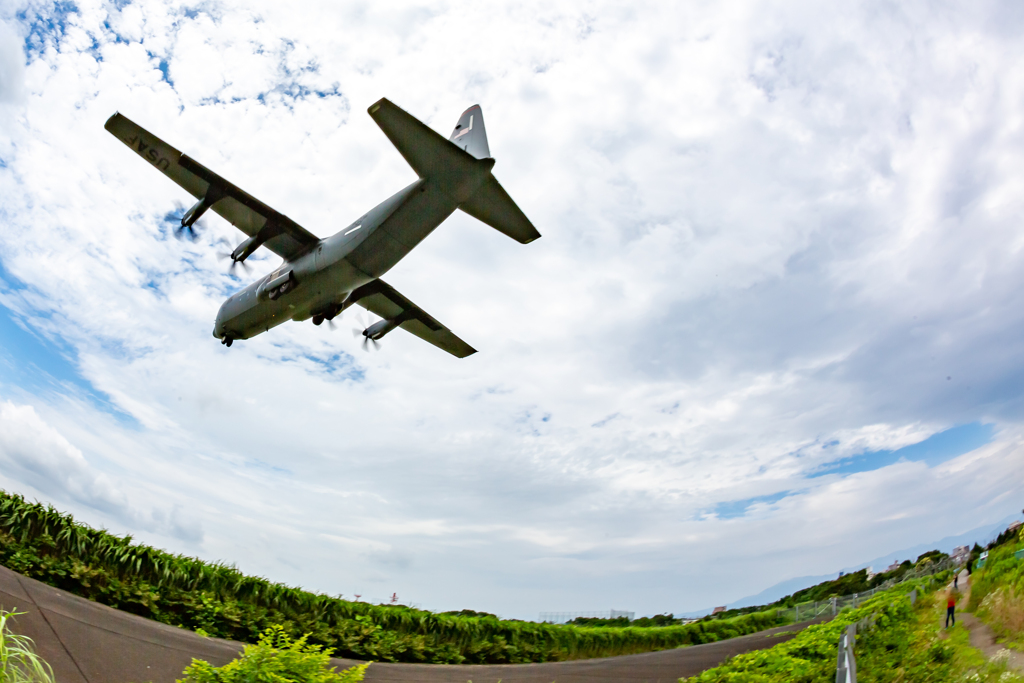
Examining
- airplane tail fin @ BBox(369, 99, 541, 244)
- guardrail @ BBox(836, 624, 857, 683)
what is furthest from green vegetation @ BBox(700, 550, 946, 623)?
guardrail @ BBox(836, 624, 857, 683)

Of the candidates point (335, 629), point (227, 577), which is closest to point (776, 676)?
point (335, 629)

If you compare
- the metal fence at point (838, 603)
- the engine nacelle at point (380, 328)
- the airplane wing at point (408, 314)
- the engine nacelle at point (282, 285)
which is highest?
the airplane wing at point (408, 314)

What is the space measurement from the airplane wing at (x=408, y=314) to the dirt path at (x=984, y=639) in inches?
637

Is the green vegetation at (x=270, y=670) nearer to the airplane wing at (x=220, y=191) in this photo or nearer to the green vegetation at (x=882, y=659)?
the green vegetation at (x=882, y=659)

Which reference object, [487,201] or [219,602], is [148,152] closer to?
[487,201]

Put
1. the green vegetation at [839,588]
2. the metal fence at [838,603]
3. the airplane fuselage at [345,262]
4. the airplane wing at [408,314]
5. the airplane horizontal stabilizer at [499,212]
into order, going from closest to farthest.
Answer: the airplane fuselage at [345,262], the airplane horizontal stabilizer at [499,212], the airplane wing at [408,314], the metal fence at [838,603], the green vegetation at [839,588]

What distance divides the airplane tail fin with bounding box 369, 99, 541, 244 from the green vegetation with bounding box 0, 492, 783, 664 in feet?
31.9

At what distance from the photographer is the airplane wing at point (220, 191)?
15648 millimetres

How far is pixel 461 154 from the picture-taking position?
13820mm

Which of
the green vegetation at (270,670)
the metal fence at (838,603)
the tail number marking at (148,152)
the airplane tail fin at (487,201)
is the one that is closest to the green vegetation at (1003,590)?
the green vegetation at (270,670)

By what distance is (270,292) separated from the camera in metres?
17.1

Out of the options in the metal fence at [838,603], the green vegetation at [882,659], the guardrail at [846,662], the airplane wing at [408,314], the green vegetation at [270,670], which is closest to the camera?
the guardrail at [846,662]

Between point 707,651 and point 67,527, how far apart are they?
13280mm

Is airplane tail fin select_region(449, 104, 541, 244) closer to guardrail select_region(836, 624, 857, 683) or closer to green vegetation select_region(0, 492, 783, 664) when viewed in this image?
green vegetation select_region(0, 492, 783, 664)
